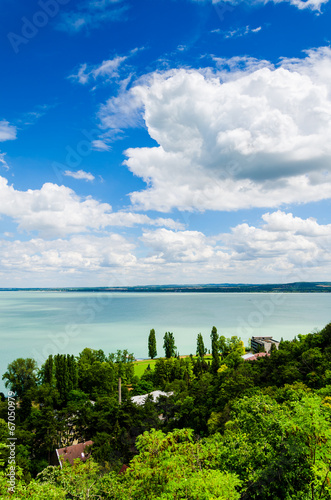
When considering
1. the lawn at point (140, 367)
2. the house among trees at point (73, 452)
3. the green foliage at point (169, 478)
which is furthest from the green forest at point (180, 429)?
the lawn at point (140, 367)

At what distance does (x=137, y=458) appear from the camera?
310 inches

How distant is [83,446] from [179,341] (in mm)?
56936

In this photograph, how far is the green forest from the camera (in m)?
6.70

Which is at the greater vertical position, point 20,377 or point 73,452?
point 20,377

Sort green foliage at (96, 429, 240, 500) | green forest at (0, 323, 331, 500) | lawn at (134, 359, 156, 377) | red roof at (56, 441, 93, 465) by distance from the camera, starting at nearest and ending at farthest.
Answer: green foliage at (96, 429, 240, 500) < green forest at (0, 323, 331, 500) < red roof at (56, 441, 93, 465) < lawn at (134, 359, 156, 377)

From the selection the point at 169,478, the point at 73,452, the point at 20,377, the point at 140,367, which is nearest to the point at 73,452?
the point at 73,452

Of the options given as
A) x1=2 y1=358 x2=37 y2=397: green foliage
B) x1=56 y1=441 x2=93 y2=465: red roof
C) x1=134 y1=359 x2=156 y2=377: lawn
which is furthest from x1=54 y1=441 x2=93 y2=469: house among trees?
x1=134 y1=359 x2=156 y2=377: lawn

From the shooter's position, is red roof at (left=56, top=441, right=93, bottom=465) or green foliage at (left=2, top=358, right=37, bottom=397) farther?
green foliage at (left=2, top=358, right=37, bottom=397)

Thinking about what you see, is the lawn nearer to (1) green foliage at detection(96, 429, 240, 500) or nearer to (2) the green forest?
(2) the green forest

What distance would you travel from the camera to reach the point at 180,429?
704 inches

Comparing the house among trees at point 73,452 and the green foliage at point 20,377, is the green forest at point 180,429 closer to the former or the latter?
the green foliage at point 20,377

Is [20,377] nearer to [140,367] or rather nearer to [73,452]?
[73,452]

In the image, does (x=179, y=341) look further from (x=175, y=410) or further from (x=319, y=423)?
(x=319, y=423)

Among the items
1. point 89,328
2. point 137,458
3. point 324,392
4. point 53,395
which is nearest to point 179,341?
point 89,328
